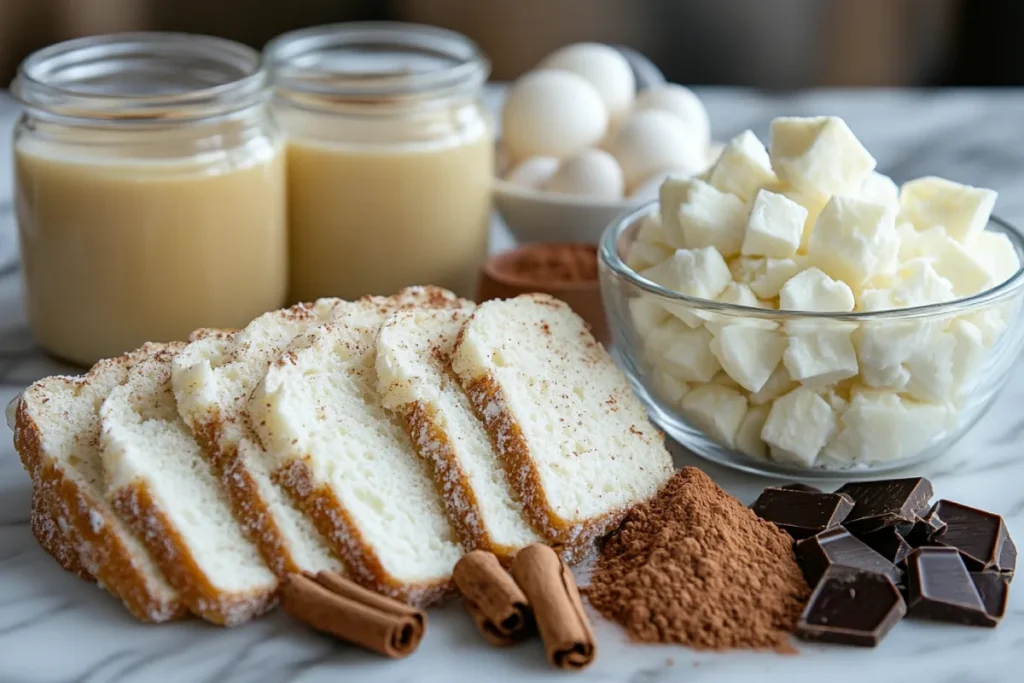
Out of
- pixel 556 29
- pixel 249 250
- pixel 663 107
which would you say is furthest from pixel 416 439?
pixel 556 29

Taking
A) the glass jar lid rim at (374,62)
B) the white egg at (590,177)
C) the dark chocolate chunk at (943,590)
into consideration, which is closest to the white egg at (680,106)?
the white egg at (590,177)

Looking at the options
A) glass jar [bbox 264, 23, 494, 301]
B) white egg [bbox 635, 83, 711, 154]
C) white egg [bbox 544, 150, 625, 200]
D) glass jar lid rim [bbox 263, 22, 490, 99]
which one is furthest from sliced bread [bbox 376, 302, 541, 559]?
white egg [bbox 635, 83, 711, 154]

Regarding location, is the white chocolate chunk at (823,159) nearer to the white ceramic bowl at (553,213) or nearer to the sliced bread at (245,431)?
the white ceramic bowl at (553,213)

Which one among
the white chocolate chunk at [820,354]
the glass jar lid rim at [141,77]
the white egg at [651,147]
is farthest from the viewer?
the white egg at [651,147]

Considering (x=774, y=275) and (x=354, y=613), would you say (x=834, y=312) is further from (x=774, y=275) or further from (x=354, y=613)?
(x=354, y=613)

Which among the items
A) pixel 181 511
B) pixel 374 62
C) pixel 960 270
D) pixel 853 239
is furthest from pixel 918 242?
pixel 374 62

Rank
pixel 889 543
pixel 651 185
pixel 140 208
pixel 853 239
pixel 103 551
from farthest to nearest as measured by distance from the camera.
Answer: pixel 651 185 < pixel 140 208 < pixel 853 239 < pixel 889 543 < pixel 103 551
